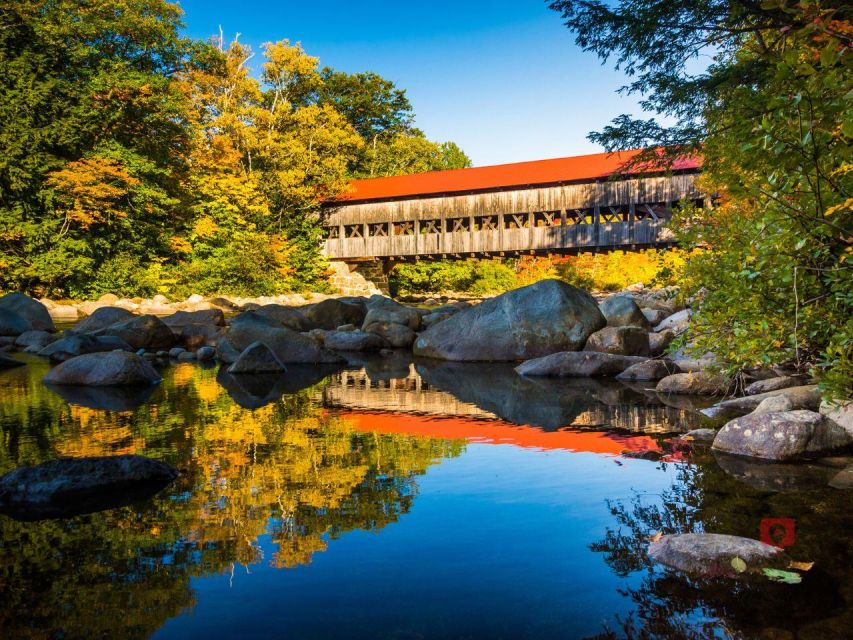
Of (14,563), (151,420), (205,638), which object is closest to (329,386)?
(151,420)

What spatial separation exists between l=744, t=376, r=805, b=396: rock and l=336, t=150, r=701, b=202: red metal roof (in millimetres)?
18604

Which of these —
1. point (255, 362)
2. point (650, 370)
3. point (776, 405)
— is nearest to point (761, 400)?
point (776, 405)

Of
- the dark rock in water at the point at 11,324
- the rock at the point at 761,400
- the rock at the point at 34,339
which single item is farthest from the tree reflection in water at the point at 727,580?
the dark rock in water at the point at 11,324

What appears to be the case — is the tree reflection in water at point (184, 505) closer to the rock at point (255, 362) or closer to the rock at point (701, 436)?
the rock at point (701, 436)

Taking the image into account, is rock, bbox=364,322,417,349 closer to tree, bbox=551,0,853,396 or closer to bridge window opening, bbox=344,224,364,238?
tree, bbox=551,0,853,396

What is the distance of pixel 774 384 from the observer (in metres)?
6.65

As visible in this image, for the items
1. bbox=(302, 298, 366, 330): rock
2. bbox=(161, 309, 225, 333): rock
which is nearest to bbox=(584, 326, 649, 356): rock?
bbox=(302, 298, 366, 330): rock

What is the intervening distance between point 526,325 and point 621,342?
4.74ft

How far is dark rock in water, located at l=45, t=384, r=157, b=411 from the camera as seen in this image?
666cm

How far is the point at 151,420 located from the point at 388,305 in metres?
9.62

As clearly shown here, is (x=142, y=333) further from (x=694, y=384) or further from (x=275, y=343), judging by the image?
(x=694, y=384)

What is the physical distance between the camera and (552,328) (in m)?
10.6

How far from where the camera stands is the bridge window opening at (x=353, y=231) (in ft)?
106

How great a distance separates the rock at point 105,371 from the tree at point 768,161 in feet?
19.4
